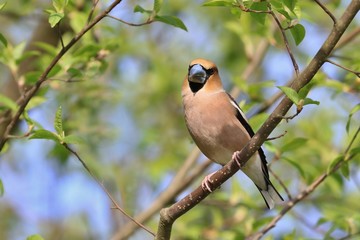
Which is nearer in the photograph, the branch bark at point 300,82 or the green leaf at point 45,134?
→ the branch bark at point 300,82

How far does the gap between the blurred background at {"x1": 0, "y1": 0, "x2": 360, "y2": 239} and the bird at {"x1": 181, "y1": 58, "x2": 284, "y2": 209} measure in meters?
0.15

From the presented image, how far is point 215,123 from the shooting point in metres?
4.51

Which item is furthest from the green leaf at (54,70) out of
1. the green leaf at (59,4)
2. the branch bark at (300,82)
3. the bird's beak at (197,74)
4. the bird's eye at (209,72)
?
the branch bark at (300,82)

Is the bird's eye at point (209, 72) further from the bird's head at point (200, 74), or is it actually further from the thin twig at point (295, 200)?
the thin twig at point (295, 200)

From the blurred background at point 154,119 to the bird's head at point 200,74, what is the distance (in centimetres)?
36

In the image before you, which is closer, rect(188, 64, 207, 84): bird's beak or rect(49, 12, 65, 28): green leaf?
rect(49, 12, 65, 28): green leaf

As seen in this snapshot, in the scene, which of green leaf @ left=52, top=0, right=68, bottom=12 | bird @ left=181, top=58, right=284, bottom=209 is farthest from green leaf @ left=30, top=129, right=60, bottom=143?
bird @ left=181, top=58, right=284, bottom=209

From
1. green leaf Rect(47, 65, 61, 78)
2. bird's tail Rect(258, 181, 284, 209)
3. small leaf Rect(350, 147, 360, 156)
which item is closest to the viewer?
small leaf Rect(350, 147, 360, 156)

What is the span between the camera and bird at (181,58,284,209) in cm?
447

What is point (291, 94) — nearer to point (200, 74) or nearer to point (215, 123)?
point (215, 123)

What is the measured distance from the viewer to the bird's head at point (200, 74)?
183 inches

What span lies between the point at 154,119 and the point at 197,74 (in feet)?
10.3

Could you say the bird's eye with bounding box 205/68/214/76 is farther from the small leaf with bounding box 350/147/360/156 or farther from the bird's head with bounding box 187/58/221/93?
the small leaf with bounding box 350/147/360/156

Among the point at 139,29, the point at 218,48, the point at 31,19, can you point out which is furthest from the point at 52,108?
the point at 218,48
